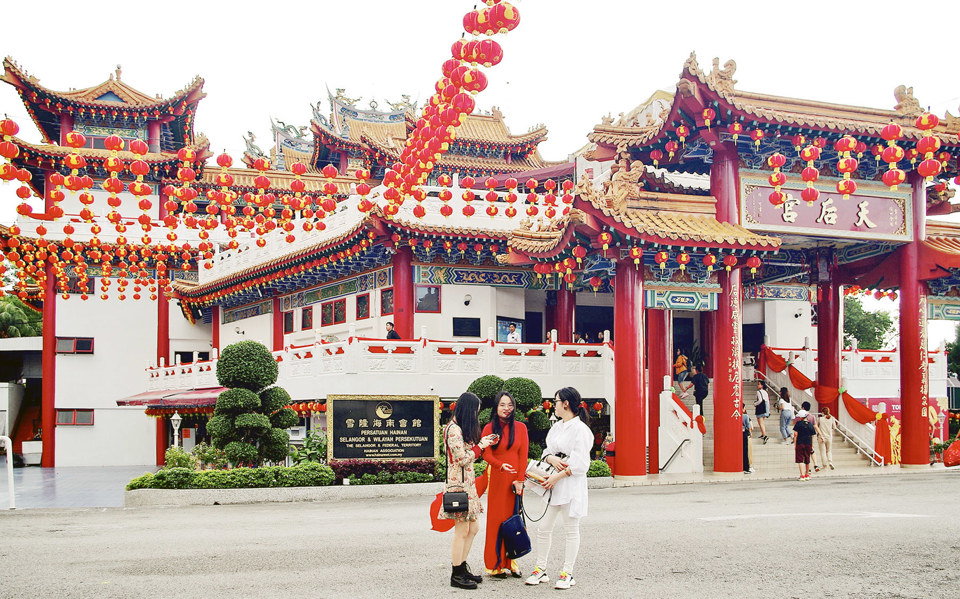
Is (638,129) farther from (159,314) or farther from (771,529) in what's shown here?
(159,314)

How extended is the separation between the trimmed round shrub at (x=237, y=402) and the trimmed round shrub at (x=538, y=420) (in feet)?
18.9

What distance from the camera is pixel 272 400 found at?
62.6 ft

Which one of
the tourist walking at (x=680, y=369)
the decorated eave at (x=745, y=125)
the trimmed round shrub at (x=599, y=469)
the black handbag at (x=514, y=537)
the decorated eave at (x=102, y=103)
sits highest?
the decorated eave at (x=102, y=103)

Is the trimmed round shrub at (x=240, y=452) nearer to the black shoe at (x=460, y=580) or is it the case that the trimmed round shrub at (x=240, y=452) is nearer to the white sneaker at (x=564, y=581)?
the black shoe at (x=460, y=580)

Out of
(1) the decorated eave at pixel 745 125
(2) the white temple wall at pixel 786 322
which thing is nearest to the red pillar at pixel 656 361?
(1) the decorated eave at pixel 745 125

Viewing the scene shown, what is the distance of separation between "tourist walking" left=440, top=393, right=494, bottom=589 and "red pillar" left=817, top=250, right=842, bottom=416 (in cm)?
1797

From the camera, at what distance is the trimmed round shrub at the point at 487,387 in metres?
20.4

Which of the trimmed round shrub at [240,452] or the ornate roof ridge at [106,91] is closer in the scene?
the trimmed round shrub at [240,452]

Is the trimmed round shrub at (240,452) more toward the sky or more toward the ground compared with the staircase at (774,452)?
more toward the sky

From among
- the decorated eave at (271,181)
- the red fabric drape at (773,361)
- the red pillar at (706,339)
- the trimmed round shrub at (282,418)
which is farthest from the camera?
the decorated eave at (271,181)

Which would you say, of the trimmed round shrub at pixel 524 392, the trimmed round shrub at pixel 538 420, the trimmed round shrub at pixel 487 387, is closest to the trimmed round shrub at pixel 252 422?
the trimmed round shrub at pixel 487 387

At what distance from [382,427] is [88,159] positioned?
72.8 feet

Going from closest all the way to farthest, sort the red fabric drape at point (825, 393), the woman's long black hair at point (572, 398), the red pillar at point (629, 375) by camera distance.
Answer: the woman's long black hair at point (572, 398), the red pillar at point (629, 375), the red fabric drape at point (825, 393)

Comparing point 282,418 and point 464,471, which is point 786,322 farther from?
point 464,471
